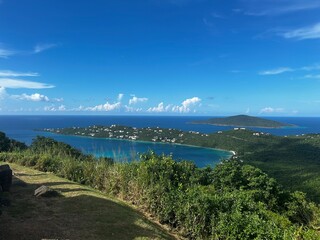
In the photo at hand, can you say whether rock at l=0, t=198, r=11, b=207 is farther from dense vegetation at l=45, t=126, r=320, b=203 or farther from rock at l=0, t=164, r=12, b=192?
dense vegetation at l=45, t=126, r=320, b=203

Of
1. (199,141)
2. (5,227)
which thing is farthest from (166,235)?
(199,141)

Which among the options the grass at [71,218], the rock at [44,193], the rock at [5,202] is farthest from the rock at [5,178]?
the rock at [5,202]

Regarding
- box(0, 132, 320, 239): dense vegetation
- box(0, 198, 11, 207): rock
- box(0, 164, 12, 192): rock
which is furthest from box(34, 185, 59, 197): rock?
box(0, 132, 320, 239): dense vegetation

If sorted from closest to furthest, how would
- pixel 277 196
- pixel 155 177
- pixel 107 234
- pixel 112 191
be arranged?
pixel 107 234 < pixel 155 177 < pixel 277 196 < pixel 112 191

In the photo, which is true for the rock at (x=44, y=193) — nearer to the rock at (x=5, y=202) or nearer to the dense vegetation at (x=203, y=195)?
the rock at (x=5, y=202)

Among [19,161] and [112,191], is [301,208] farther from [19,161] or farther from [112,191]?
[19,161]

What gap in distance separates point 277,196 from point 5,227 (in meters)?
5.30

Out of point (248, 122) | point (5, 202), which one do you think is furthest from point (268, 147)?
point (248, 122)

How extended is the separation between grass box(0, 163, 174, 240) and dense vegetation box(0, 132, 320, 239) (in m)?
0.49

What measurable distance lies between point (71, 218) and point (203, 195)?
2.16 meters

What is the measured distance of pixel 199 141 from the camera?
7775 centimetres

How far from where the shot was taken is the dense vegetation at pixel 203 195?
4.03 m

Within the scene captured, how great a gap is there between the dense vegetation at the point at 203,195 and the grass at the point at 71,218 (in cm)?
49

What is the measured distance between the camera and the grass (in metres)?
4.11
